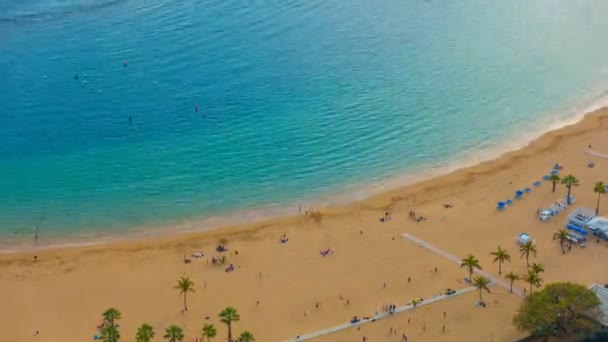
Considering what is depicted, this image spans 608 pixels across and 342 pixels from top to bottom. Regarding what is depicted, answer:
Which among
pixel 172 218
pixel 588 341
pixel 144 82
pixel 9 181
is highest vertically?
pixel 144 82

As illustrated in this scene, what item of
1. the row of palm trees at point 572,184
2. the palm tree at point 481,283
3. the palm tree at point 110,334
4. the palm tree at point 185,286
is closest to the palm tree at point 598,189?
the row of palm trees at point 572,184

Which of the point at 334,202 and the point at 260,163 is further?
the point at 260,163

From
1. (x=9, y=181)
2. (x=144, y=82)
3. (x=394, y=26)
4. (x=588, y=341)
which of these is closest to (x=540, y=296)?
(x=588, y=341)

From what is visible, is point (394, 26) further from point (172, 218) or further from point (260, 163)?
point (172, 218)

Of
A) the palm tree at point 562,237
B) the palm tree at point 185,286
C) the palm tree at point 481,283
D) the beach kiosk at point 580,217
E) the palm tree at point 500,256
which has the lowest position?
the palm tree at point 481,283

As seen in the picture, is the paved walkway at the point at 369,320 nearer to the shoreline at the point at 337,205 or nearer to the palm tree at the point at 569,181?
the shoreline at the point at 337,205

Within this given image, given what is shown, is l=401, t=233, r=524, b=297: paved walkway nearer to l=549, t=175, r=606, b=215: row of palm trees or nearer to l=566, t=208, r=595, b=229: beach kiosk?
l=566, t=208, r=595, b=229: beach kiosk
